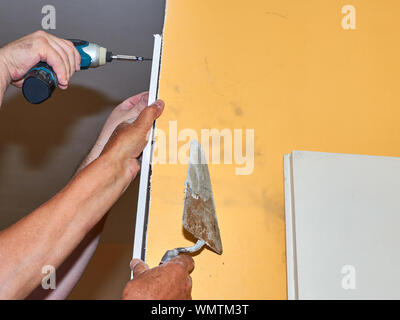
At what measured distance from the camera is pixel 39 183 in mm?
2936

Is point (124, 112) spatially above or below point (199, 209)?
above

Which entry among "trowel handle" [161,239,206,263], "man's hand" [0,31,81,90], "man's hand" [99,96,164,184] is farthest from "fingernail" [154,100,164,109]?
"trowel handle" [161,239,206,263]

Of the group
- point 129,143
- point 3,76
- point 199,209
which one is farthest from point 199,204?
point 3,76

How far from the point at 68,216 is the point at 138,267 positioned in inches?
7.3

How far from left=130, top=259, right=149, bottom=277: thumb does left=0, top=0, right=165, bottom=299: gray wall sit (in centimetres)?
114

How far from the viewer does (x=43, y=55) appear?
35.3 inches

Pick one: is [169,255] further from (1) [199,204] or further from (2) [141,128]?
(2) [141,128]

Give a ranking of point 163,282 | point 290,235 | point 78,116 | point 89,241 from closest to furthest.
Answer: point 163,282 < point 290,235 < point 89,241 < point 78,116

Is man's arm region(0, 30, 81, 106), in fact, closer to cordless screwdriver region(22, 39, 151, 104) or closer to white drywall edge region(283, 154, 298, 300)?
cordless screwdriver region(22, 39, 151, 104)

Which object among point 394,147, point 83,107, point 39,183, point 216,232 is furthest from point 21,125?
point 394,147

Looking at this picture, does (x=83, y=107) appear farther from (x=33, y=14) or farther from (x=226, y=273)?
(x=226, y=273)

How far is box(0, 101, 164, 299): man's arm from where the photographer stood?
2.35 ft

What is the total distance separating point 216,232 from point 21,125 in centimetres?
200

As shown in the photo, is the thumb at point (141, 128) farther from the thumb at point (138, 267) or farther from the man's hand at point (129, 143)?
the thumb at point (138, 267)
